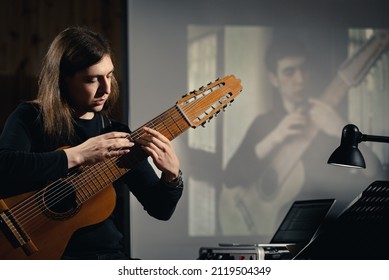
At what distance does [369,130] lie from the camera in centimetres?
303

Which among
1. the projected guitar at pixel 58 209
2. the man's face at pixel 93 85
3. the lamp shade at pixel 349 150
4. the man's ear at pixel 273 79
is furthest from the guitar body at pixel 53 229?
the man's ear at pixel 273 79

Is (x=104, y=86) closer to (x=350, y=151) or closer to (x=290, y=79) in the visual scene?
(x=350, y=151)

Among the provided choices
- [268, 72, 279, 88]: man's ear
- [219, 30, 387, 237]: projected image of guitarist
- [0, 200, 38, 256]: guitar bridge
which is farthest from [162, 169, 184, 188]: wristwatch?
[268, 72, 279, 88]: man's ear

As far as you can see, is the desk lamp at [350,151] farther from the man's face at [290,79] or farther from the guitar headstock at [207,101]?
the man's face at [290,79]

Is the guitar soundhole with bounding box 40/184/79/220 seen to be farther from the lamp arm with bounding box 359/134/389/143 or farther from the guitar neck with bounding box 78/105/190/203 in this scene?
the lamp arm with bounding box 359/134/389/143

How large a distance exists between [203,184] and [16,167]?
1381 mm

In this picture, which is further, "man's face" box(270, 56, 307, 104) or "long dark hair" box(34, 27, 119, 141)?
"man's face" box(270, 56, 307, 104)

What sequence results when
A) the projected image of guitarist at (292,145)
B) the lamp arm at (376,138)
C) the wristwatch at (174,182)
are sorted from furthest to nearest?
the projected image of guitarist at (292,145)
the lamp arm at (376,138)
the wristwatch at (174,182)

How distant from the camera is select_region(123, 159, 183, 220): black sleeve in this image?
5.66 ft

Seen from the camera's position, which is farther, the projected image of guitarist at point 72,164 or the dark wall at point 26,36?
the dark wall at point 26,36

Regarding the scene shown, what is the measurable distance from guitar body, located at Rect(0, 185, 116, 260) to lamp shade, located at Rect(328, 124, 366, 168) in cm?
69

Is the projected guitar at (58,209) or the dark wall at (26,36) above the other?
the dark wall at (26,36)

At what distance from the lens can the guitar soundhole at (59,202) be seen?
5.46 ft

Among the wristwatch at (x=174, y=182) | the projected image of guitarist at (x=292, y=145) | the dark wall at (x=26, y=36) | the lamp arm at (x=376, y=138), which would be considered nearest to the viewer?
the wristwatch at (x=174, y=182)
